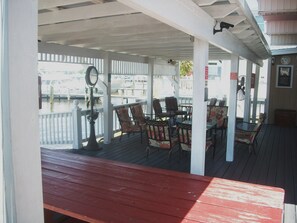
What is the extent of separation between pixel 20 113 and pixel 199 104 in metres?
2.81

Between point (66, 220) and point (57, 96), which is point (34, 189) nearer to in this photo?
point (66, 220)

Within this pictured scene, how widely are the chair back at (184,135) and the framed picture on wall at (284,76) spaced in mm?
6608

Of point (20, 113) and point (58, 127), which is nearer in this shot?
point (20, 113)

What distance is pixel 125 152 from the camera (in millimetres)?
6426

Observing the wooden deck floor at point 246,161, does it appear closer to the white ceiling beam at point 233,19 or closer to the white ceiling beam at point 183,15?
the white ceiling beam at point 183,15

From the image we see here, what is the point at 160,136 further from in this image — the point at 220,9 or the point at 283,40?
the point at 283,40

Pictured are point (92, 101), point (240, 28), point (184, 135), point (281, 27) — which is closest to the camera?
point (240, 28)

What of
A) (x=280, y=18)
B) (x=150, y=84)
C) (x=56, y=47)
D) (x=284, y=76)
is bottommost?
(x=150, y=84)

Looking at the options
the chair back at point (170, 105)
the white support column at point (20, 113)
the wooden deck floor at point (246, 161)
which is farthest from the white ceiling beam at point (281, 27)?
the white support column at point (20, 113)

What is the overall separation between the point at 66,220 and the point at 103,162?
81cm

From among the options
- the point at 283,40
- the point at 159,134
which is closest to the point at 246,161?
the point at 159,134

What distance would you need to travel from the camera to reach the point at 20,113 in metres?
0.99

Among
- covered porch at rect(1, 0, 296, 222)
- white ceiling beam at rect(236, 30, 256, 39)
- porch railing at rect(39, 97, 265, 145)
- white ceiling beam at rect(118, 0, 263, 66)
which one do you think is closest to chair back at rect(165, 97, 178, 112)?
porch railing at rect(39, 97, 265, 145)

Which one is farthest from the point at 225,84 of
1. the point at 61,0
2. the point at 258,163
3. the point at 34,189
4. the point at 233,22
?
the point at 34,189
